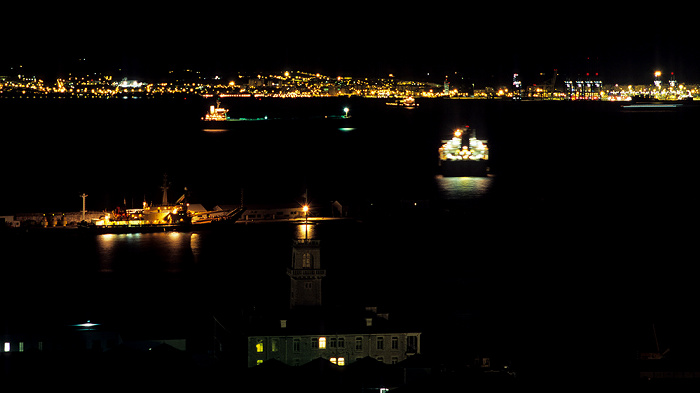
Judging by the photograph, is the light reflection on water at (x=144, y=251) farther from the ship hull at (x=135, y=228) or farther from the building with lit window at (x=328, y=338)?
the building with lit window at (x=328, y=338)

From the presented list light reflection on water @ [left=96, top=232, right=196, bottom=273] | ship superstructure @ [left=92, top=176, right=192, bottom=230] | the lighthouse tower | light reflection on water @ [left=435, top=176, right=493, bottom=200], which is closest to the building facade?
the lighthouse tower

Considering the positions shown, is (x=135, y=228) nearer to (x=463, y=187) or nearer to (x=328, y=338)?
(x=328, y=338)

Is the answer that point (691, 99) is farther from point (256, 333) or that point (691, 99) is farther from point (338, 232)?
point (256, 333)

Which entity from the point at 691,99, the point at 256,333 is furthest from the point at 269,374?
the point at 691,99

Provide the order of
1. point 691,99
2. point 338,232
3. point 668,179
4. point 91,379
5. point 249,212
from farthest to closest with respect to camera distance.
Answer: point 691,99
point 668,179
point 249,212
point 338,232
point 91,379

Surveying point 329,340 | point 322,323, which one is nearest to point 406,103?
point 322,323

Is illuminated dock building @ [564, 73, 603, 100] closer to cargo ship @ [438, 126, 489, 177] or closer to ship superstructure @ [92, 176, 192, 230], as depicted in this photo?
cargo ship @ [438, 126, 489, 177]

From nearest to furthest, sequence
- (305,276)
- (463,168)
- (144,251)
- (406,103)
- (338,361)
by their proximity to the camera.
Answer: (338,361)
(305,276)
(144,251)
(463,168)
(406,103)
